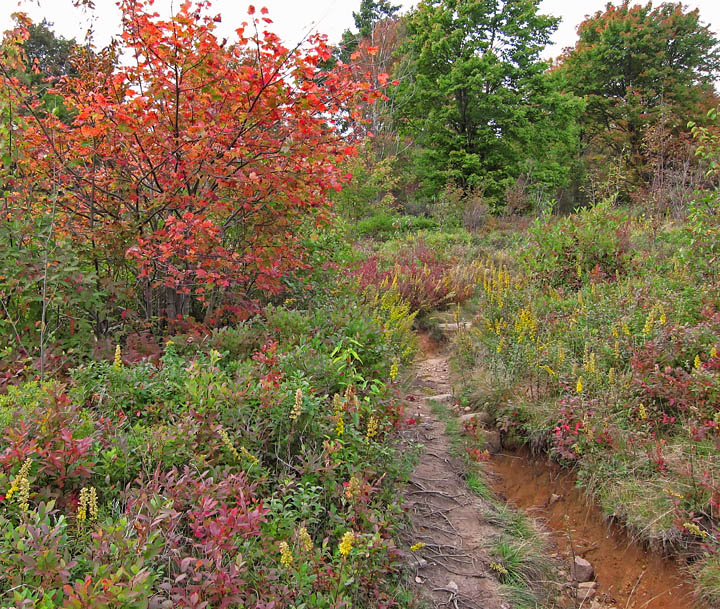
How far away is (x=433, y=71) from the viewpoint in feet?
64.2

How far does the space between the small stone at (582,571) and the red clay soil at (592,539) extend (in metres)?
Answer: 0.05

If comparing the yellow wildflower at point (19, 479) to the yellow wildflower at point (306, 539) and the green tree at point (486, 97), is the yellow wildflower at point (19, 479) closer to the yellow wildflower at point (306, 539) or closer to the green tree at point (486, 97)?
the yellow wildflower at point (306, 539)

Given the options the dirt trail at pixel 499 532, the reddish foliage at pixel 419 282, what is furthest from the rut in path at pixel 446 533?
the reddish foliage at pixel 419 282

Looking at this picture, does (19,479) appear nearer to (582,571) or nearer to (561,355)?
(582,571)

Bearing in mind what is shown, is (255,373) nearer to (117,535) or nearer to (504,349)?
(117,535)

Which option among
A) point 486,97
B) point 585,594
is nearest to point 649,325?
point 585,594

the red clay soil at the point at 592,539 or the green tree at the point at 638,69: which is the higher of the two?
the green tree at the point at 638,69

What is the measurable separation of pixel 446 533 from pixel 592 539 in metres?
0.91

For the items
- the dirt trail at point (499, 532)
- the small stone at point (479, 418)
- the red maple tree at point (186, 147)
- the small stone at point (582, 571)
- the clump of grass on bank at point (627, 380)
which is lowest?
the small stone at point (582, 571)

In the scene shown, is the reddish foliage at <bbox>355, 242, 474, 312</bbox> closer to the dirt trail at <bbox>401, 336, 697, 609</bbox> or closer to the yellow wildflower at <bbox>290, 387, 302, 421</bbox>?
the dirt trail at <bbox>401, 336, 697, 609</bbox>

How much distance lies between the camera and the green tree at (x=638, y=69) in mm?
20641

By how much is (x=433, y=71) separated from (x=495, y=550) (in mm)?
19715

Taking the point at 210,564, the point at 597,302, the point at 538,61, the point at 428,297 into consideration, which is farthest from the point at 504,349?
the point at 538,61

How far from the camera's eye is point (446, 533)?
A: 303cm
